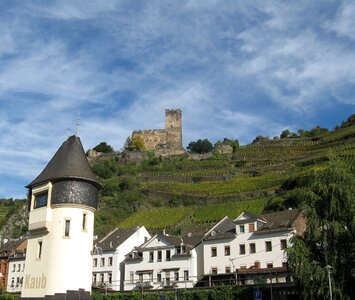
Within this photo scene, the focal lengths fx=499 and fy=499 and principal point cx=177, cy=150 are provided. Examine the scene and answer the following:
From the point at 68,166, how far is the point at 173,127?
134 m

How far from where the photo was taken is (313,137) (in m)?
142

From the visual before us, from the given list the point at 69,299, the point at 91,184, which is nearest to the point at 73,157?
the point at 91,184

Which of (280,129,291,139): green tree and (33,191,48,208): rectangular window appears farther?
(280,129,291,139): green tree

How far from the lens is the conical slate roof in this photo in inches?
1442

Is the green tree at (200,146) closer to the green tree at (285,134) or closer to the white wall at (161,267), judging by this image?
the green tree at (285,134)

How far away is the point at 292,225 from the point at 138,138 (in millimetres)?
123887

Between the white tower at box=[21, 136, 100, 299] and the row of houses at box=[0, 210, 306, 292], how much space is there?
1519cm

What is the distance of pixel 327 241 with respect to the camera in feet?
104

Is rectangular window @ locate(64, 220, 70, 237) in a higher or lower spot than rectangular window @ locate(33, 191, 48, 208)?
lower

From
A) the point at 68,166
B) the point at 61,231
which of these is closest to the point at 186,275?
the point at 61,231

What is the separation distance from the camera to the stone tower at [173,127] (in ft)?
551

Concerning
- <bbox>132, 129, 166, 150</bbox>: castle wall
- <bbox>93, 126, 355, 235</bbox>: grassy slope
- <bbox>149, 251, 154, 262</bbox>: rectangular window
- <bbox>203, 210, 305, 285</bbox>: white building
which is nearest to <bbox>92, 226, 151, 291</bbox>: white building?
<bbox>149, 251, 154, 262</bbox>: rectangular window

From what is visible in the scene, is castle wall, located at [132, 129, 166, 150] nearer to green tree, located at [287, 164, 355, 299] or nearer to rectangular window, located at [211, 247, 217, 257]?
rectangular window, located at [211, 247, 217, 257]

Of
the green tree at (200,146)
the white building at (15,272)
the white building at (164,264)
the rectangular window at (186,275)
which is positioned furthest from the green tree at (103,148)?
the rectangular window at (186,275)
